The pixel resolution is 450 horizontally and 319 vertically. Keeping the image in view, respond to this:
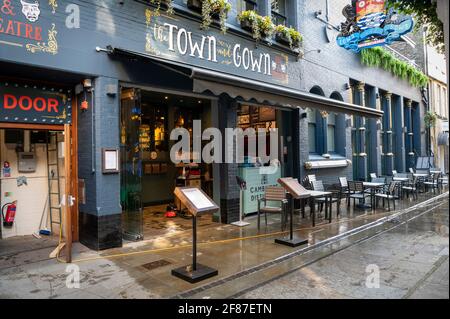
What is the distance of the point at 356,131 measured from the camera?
14641 millimetres

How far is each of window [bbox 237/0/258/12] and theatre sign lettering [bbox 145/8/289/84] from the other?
1123mm

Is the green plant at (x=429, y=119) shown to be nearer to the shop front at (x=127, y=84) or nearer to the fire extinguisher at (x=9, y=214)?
the shop front at (x=127, y=84)

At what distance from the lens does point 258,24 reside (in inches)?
360

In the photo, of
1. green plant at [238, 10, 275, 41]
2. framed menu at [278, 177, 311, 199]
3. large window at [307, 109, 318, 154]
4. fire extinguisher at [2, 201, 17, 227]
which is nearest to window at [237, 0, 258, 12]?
green plant at [238, 10, 275, 41]

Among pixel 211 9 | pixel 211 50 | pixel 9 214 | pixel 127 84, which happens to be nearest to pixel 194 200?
pixel 127 84

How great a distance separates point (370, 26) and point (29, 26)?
10598 mm

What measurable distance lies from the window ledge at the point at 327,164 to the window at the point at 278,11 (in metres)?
4.63

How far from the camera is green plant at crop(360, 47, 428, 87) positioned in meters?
14.6

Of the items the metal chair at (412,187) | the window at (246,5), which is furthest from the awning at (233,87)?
the metal chair at (412,187)

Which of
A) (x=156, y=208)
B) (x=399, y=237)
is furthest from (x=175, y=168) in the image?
(x=399, y=237)

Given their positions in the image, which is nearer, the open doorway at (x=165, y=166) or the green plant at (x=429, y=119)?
the open doorway at (x=165, y=166)

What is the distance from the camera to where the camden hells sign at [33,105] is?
562 centimetres

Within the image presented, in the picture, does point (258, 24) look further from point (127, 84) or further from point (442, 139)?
point (442, 139)

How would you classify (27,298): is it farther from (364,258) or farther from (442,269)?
(442,269)
